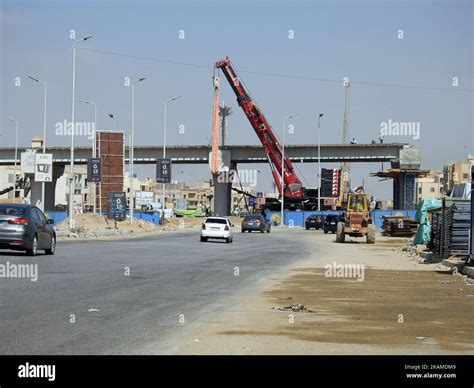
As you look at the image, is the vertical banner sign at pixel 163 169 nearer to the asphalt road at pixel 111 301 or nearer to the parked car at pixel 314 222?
the parked car at pixel 314 222

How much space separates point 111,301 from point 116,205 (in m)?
57.1

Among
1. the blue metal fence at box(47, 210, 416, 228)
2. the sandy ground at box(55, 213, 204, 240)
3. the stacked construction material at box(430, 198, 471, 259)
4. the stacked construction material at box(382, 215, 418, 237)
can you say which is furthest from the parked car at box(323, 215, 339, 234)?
the stacked construction material at box(430, 198, 471, 259)

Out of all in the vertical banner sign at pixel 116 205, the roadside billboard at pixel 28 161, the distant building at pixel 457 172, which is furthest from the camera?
the distant building at pixel 457 172

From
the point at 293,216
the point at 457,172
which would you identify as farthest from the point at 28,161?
the point at 457,172

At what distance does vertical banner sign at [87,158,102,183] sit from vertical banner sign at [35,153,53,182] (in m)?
10.7

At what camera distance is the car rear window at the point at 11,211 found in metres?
26.8

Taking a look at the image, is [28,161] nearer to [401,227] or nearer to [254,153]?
[401,227]

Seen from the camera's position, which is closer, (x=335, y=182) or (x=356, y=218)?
(x=356, y=218)

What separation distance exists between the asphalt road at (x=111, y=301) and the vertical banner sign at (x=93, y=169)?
34.3 meters

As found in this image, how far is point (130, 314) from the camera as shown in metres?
13.6

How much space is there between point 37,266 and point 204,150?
80.0 meters

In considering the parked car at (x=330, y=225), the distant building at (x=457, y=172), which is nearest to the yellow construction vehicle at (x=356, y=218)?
the parked car at (x=330, y=225)

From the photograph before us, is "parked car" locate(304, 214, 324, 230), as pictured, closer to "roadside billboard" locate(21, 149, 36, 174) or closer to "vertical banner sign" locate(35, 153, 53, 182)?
"roadside billboard" locate(21, 149, 36, 174)

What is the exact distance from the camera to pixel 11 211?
27.0 meters
